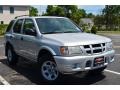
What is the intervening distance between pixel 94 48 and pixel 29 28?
238 cm

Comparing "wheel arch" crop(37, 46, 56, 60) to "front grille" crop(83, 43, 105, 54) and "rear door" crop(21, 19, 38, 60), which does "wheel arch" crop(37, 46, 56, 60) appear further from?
"front grille" crop(83, 43, 105, 54)

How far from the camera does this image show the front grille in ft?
23.3

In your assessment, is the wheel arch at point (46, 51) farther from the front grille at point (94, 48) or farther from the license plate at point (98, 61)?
the license plate at point (98, 61)

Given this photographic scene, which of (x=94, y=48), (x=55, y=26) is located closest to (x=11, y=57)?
(x=55, y=26)

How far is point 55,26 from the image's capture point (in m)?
8.48

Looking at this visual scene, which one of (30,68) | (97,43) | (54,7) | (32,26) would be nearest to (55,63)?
(97,43)

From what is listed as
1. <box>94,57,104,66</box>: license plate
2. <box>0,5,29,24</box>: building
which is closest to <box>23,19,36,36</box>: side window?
<box>94,57,104,66</box>: license plate

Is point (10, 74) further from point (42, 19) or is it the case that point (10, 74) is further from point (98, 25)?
point (98, 25)

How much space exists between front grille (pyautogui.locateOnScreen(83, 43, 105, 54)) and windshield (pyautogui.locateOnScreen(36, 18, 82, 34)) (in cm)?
135

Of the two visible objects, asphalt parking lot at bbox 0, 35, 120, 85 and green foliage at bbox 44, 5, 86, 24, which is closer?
asphalt parking lot at bbox 0, 35, 120, 85

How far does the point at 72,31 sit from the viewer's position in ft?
27.8

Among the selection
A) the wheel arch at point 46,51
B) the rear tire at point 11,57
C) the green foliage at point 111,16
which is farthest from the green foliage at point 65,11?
the wheel arch at point 46,51

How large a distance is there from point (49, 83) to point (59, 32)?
5.20 feet

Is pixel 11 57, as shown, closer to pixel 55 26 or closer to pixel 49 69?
pixel 55 26
